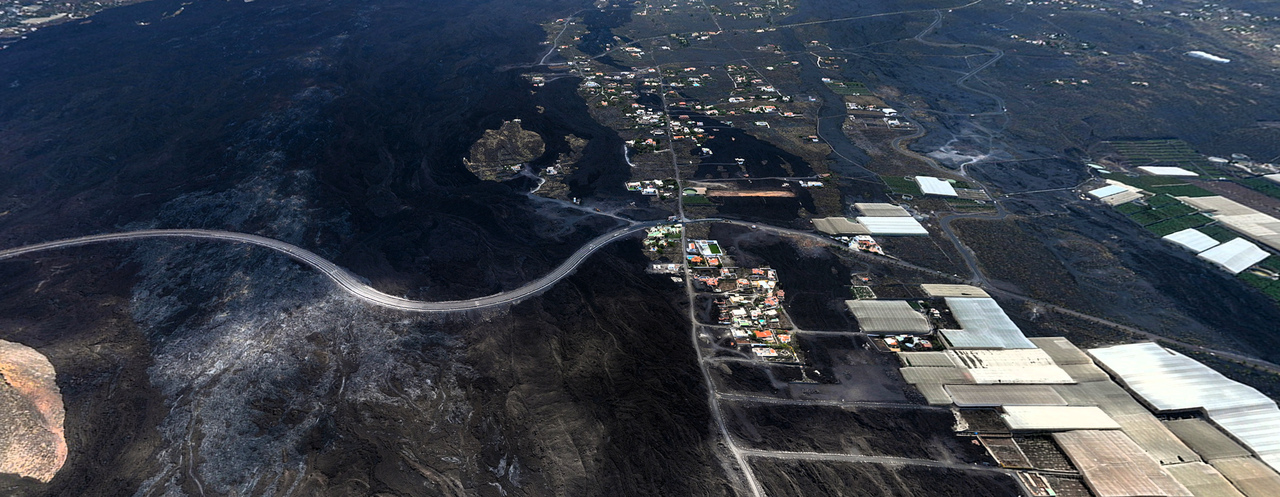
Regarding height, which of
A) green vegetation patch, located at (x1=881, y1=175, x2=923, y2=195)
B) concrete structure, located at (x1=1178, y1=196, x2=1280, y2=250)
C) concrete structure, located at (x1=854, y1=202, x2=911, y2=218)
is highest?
concrete structure, located at (x1=1178, y1=196, x2=1280, y2=250)

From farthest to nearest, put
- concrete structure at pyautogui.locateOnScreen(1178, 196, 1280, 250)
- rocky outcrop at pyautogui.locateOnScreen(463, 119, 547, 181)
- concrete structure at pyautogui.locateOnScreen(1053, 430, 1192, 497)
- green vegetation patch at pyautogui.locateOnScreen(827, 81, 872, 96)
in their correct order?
1. green vegetation patch at pyautogui.locateOnScreen(827, 81, 872, 96)
2. rocky outcrop at pyautogui.locateOnScreen(463, 119, 547, 181)
3. concrete structure at pyautogui.locateOnScreen(1178, 196, 1280, 250)
4. concrete structure at pyautogui.locateOnScreen(1053, 430, 1192, 497)

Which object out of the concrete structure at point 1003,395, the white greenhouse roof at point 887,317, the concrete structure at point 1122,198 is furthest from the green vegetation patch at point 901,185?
the concrete structure at point 1003,395

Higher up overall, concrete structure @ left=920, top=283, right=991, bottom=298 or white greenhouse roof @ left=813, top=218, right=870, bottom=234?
white greenhouse roof @ left=813, top=218, right=870, bottom=234

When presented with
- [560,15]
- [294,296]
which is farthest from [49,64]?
[560,15]

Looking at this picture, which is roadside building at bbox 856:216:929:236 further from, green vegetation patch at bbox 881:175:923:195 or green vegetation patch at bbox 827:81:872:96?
green vegetation patch at bbox 827:81:872:96

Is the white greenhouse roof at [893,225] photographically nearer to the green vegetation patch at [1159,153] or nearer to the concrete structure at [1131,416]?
the concrete structure at [1131,416]

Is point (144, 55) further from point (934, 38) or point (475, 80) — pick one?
point (934, 38)

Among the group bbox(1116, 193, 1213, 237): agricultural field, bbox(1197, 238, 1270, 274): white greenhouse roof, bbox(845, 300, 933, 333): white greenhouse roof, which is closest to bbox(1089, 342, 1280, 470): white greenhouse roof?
bbox(845, 300, 933, 333): white greenhouse roof

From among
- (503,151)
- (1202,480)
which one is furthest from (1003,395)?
(503,151)

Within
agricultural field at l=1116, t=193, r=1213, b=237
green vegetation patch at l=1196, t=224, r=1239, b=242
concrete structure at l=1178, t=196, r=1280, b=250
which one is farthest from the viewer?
agricultural field at l=1116, t=193, r=1213, b=237
